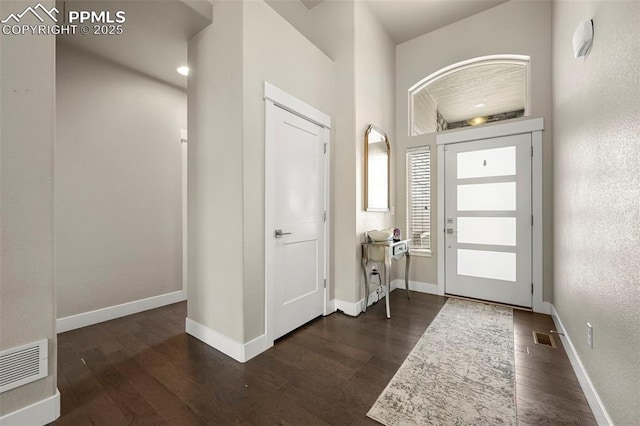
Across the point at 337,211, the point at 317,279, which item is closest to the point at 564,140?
the point at 337,211

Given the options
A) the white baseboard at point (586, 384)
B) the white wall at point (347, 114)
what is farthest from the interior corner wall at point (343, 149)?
the white baseboard at point (586, 384)

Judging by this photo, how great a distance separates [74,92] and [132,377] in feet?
9.41

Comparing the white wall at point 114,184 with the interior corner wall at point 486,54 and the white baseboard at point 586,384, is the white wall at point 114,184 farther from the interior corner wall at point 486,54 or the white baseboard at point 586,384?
the white baseboard at point 586,384

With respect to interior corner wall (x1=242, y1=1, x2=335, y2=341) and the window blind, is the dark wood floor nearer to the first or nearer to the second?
interior corner wall (x1=242, y1=1, x2=335, y2=341)

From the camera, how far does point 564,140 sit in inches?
97.5

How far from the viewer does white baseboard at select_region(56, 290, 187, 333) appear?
2.68 metres

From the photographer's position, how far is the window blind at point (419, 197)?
3920 mm

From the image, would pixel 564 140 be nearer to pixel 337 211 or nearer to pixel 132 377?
pixel 337 211

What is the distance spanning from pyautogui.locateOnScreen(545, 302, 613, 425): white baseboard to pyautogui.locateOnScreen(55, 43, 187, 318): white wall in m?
4.07

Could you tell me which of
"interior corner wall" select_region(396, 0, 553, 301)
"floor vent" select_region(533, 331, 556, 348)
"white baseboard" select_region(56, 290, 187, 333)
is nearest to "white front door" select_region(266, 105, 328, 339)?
"interior corner wall" select_region(396, 0, 553, 301)

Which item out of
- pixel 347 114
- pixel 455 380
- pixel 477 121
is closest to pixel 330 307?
pixel 455 380

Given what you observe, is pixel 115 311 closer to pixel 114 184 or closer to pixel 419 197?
pixel 114 184

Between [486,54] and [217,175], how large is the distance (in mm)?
3746

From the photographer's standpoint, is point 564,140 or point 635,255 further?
point 564,140
